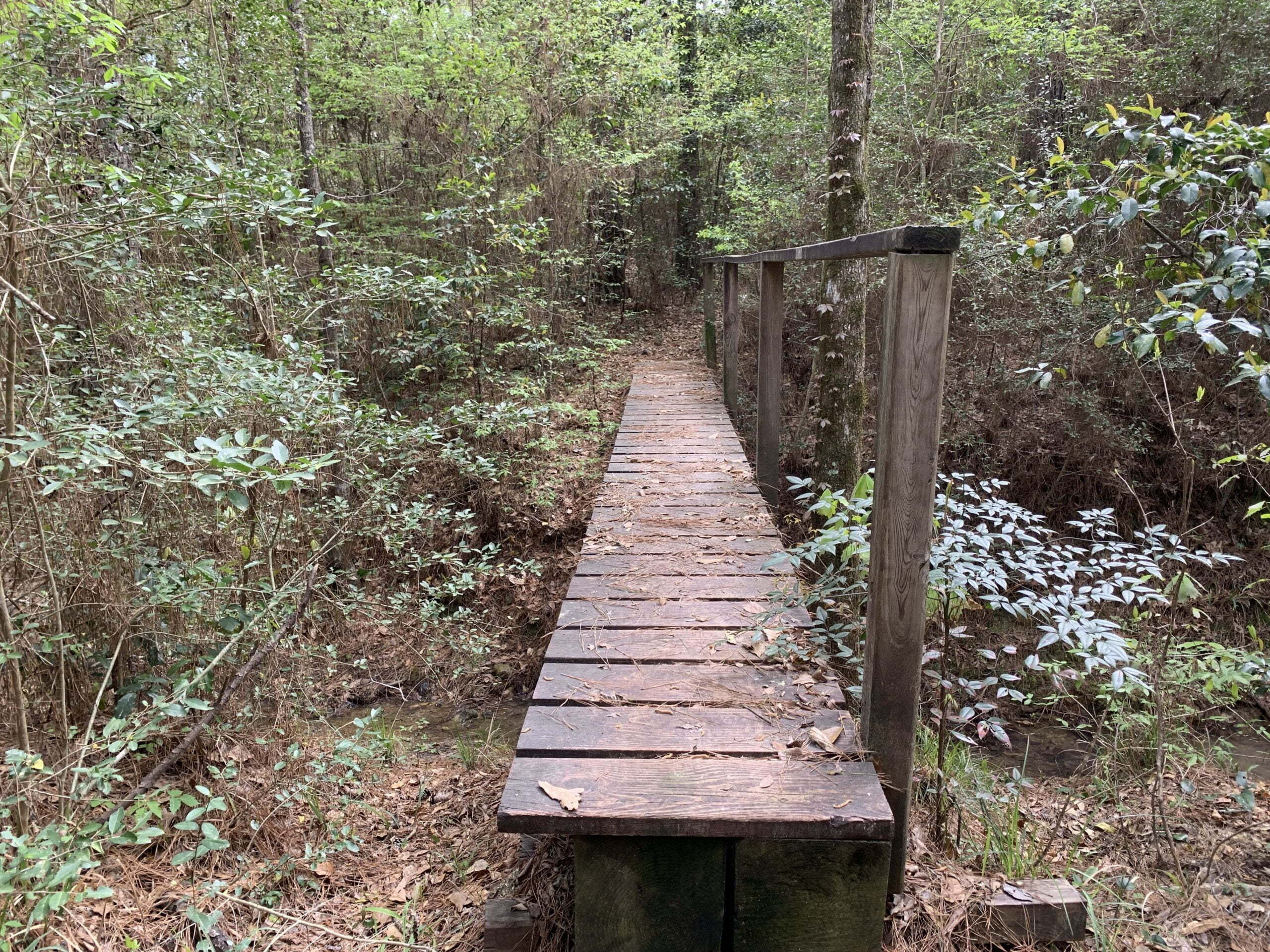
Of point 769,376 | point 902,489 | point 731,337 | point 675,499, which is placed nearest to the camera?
point 902,489

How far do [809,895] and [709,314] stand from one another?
8901 millimetres

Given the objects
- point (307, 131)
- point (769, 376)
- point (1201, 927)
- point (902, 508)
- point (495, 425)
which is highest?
point (307, 131)

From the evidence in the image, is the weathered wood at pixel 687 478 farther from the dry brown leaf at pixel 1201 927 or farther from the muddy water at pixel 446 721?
the dry brown leaf at pixel 1201 927

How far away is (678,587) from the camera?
11.4 ft

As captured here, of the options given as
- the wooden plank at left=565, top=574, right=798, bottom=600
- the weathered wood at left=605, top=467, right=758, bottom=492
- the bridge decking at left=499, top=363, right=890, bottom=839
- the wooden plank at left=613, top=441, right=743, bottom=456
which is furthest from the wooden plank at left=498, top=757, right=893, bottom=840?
the wooden plank at left=613, top=441, right=743, bottom=456

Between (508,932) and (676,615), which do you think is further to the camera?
(676,615)

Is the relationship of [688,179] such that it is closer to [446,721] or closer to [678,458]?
[678,458]

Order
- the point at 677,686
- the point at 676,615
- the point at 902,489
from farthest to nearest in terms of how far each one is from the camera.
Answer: the point at 676,615
the point at 677,686
the point at 902,489

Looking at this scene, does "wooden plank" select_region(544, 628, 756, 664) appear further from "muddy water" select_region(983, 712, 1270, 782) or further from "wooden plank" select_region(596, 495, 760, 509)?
"muddy water" select_region(983, 712, 1270, 782)

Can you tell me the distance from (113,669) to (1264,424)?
1108 cm

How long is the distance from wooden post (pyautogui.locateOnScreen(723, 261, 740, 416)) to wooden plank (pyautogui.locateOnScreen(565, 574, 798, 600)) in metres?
4.31

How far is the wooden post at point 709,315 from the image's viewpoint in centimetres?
991

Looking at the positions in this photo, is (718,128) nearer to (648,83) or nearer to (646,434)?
(648,83)

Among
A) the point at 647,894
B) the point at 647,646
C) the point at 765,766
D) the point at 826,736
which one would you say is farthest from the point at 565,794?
the point at 647,646
